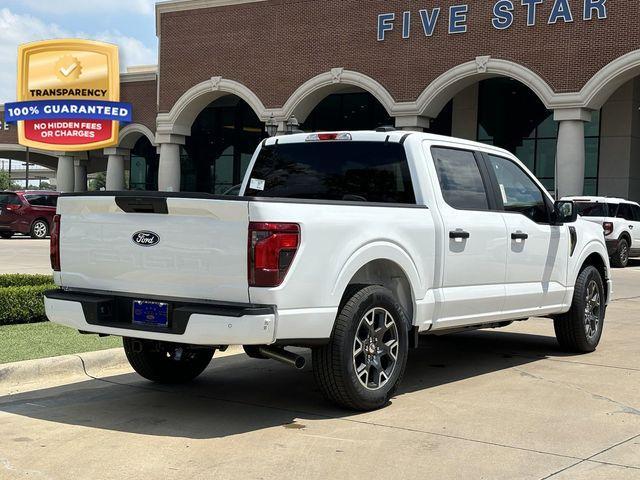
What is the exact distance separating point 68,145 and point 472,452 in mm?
46404

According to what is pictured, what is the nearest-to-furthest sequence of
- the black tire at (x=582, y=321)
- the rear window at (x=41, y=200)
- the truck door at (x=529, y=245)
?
the truck door at (x=529, y=245) → the black tire at (x=582, y=321) → the rear window at (x=41, y=200)

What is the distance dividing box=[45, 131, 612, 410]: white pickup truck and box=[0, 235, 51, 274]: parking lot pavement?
1079 centimetres

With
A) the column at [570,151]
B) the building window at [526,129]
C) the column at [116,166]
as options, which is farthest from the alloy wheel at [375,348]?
the column at [116,166]

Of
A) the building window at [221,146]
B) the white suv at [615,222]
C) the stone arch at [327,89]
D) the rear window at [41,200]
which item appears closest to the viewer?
the white suv at [615,222]

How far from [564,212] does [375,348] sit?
3135 millimetres

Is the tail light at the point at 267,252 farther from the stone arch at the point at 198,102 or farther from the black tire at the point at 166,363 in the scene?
the stone arch at the point at 198,102

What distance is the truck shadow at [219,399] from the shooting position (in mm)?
5891

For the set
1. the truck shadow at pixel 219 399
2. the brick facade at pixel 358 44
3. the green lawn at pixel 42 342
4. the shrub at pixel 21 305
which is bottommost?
the truck shadow at pixel 219 399

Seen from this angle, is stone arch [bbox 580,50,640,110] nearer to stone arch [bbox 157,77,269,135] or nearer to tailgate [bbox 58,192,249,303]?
stone arch [bbox 157,77,269,135]

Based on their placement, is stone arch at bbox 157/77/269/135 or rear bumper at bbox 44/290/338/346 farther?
stone arch at bbox 157/77/269/135

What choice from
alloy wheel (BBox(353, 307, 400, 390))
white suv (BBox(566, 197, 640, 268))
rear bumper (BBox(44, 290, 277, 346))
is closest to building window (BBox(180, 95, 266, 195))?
white suv (BBox(566, 197, 640, 268))

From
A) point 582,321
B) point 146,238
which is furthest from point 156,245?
point 582,321

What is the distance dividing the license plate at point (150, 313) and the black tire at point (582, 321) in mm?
4672
